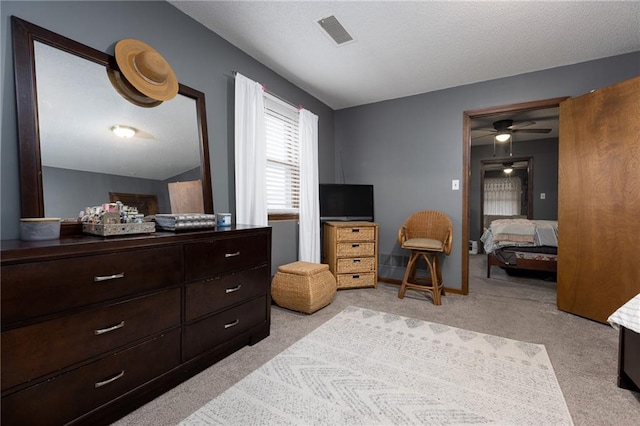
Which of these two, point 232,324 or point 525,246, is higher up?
point 525,246

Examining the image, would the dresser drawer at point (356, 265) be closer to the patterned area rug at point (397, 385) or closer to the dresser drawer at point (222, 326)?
the patterned area rug at point (397, 385)

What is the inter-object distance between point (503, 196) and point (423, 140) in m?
5.29

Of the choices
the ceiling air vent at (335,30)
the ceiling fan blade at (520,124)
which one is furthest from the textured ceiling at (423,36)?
the ceiling fan blade at (520,124)

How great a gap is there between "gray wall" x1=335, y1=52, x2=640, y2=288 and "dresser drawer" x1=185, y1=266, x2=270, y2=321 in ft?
7.34

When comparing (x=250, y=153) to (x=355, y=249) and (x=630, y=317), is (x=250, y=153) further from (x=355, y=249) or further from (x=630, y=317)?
(x=630, y=317)

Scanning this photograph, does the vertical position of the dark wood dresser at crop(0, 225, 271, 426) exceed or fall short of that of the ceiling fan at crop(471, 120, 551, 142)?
it falls short

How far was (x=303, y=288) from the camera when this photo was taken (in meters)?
2.47

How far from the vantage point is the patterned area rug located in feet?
4.18

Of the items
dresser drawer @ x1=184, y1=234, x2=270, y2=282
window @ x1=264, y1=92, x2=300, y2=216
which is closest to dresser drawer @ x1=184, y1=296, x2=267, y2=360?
dresser drawer @ x1=184, y1=234, x2=270, y2=282

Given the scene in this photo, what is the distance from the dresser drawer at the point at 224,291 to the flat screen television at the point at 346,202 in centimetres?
167

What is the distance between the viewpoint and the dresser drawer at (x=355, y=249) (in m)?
3.22

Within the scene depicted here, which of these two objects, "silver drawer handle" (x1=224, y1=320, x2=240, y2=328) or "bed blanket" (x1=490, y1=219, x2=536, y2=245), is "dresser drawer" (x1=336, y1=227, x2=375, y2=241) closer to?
"silver drawer handle" (x1=224, y1=320, x2=240, y2=328)

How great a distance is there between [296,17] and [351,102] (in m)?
1.87

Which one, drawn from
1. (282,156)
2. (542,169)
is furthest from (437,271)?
(542,169)
